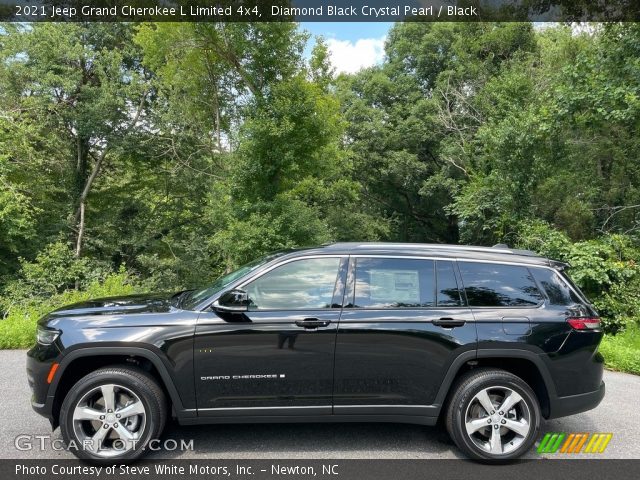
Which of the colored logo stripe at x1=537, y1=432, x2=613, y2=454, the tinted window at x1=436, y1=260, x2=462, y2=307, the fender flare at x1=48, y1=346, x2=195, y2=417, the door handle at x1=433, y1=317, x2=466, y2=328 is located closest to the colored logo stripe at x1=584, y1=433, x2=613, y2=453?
the colored logo stripe at x1=537, y1=432, x2=613, y2=454

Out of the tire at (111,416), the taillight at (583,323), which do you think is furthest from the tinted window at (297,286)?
the taillight at (583,323)

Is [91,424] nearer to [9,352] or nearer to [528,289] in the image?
[528,289]

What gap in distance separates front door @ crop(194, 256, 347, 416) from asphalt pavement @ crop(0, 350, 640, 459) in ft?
1.29

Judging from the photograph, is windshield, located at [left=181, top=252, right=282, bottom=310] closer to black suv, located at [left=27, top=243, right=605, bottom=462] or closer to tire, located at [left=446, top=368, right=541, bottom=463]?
black suv, located at [left=27, top=243, right=605, bottom=462]

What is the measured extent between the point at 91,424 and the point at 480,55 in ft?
80.1

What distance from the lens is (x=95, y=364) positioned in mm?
3619

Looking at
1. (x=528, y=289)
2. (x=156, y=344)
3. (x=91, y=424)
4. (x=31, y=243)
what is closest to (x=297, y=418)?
(x=156, y=344)

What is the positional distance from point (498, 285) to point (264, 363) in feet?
6.86

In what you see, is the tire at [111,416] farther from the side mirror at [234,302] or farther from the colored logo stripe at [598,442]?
the colored logo stripe at [598,442]

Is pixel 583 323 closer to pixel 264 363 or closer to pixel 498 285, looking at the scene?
pixel 498 285

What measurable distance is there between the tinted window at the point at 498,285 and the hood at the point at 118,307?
8.47 feet

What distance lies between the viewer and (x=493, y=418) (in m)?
3.54

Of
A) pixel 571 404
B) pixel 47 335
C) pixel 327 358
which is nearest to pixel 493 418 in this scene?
pixel 571 404

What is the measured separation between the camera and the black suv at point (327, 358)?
3.45 meters
